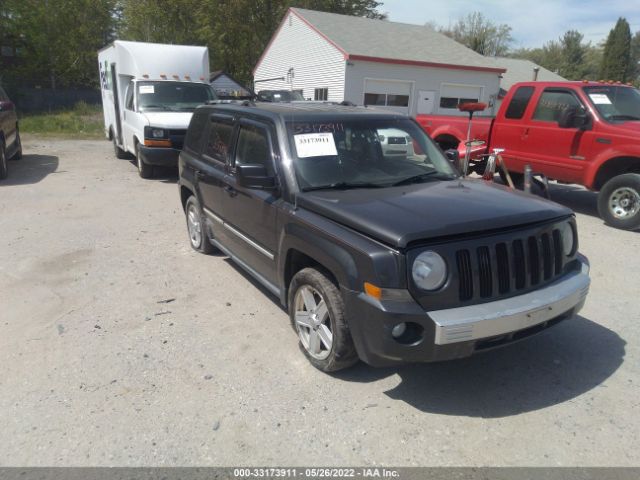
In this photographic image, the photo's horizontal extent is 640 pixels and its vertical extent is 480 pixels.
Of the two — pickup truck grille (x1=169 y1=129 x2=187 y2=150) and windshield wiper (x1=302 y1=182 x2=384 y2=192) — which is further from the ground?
windshield wiper (x1=302 y1=182 x2=384 y2=192)

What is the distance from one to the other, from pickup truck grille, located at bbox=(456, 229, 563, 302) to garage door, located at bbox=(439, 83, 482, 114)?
71.3 feet

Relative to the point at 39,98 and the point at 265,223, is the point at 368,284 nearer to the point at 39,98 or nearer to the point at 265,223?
the point at 265,223

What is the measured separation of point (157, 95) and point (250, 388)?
968 centimetres

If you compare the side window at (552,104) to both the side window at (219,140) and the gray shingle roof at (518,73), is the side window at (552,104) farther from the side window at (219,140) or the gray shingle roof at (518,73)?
the gray shingle roof at (518,73)

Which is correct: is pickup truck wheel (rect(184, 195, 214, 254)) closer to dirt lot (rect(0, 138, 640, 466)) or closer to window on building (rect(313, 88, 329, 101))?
dirt lot (rect(0, 138, 640, 466))

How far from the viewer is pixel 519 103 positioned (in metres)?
8.66

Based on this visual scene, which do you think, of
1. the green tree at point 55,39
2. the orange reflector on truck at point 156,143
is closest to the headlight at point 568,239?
the orange reflector on truck at point 156,143

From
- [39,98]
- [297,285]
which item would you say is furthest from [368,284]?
[39,98]

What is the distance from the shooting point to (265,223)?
156 inches

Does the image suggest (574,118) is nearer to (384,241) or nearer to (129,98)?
(384,241)

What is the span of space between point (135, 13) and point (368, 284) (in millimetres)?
43162

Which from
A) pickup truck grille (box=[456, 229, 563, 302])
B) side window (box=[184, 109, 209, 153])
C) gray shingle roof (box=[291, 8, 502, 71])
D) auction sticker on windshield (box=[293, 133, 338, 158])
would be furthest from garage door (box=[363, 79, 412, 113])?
pickup truck grille (box=[456, 229, 563, 302])

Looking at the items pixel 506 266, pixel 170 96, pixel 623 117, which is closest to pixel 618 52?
pixel 623 117

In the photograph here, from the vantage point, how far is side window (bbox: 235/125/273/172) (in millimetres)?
3988
